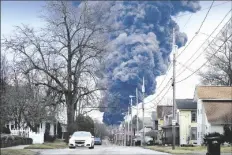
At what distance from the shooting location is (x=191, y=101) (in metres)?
68.6

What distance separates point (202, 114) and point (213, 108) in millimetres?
2235

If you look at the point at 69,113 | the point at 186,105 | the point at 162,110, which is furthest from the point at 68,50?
the point at 162,110

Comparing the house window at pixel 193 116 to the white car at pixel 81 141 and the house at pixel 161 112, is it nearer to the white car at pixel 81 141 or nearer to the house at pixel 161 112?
the house at pixel 161 112

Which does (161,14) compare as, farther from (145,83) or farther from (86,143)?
(86,143)

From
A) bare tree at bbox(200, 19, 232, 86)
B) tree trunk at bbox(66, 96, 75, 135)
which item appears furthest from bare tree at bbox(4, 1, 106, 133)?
bare tree at bbox(200, 19, 232, 86)

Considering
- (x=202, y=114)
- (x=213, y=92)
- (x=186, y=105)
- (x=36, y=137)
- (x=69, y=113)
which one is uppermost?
(x=213, y=92)

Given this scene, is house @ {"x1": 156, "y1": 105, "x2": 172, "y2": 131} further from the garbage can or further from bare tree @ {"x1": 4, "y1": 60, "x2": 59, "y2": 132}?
the garbage can

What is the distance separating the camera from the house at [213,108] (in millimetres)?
51906

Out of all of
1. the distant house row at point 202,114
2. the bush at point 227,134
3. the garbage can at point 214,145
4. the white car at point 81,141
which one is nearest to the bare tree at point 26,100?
the white car at point 81,141

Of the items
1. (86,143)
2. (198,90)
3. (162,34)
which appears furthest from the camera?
(162,34)

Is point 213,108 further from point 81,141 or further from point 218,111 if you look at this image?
point 81,141

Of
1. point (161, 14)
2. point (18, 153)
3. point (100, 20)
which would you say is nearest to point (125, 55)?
point (161, 14)

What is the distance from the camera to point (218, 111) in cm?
5381

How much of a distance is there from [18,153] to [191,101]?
1884 inches
